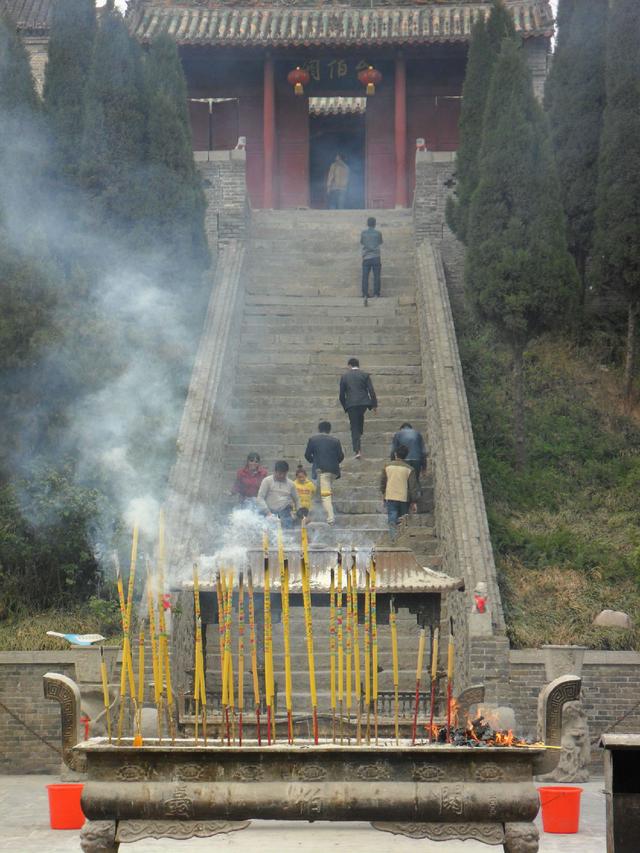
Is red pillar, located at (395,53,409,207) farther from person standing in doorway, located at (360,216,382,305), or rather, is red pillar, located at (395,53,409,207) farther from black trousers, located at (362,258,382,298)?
black trousers, located at (362,258,382,298)

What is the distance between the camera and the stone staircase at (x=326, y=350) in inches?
708

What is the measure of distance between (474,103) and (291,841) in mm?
16235

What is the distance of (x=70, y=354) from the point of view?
17859 millimetres

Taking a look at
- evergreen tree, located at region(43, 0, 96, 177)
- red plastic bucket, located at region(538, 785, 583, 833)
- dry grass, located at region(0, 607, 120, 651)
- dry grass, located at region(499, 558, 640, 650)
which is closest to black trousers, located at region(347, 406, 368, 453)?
dry grass, located at region(499, 558, 640, 650)

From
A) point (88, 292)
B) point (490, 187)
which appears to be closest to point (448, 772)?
point (88, 292)

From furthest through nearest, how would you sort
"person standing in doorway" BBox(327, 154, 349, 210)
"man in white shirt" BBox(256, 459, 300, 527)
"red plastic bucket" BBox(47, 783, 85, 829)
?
"person standing in doorway" BBox(327, 154, 349, 210) → "man in white shirt" BBox(256, 459, 300, 527) → "red plastic bucket" BBox(47, 783, 85, 829)

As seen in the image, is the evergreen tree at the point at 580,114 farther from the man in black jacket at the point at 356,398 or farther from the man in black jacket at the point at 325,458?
the man in black jacket at the point at 325,458

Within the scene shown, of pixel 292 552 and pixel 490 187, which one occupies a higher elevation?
pixel 490 187

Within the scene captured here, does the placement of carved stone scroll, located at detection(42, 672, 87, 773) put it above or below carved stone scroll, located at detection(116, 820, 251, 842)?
above

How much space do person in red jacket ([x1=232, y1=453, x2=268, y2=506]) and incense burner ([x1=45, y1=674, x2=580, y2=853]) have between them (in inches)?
337

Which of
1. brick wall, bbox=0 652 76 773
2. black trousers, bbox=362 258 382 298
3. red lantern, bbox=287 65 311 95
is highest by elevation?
red lantern, bbox=287 65 311 95

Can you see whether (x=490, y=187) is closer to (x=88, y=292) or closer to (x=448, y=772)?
(x=88, y=292)

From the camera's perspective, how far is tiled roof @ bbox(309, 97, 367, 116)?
103ft

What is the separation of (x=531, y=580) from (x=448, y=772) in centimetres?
837
